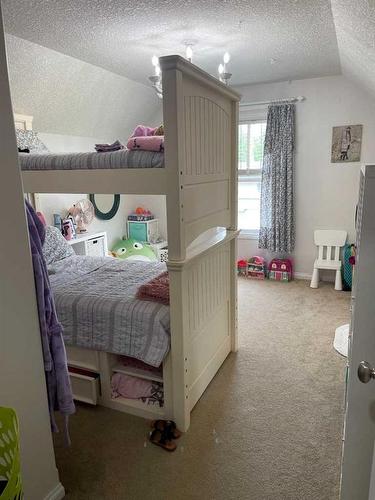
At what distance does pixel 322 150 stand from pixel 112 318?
321 centimetres

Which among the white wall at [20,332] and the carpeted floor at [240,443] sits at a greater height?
the white wall at [20,332]

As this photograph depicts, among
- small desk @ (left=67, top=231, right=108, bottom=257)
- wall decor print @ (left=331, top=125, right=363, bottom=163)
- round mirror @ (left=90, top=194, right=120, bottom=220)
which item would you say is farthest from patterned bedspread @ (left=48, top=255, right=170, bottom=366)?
wall decor print @ (left=331, top=125, right=363, bottom=163)

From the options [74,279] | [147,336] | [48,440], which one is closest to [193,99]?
[147,336]

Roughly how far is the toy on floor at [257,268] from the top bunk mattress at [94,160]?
2.99 m

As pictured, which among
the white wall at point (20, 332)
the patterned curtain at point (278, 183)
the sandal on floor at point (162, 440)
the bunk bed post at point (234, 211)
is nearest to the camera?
the white wall at point (20, 332)

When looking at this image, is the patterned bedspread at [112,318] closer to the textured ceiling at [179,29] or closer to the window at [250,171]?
the textured ceiling at [179,29]

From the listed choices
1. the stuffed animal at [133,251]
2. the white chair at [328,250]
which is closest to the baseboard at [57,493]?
the stuffed animal at [133,251]

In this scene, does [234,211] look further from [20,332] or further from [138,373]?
[20,332]

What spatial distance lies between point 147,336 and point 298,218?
2.97m

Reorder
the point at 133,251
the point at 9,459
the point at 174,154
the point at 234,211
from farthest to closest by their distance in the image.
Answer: the point at 133,251, the point at 234,211, the point at 174,154, the point at 9,459

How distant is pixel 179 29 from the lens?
249 centimetres

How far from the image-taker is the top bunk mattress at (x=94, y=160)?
1844mm

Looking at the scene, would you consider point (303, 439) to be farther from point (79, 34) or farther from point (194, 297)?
point (79, 34)

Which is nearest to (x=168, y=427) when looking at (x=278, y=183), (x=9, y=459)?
(x=9, y=459)
